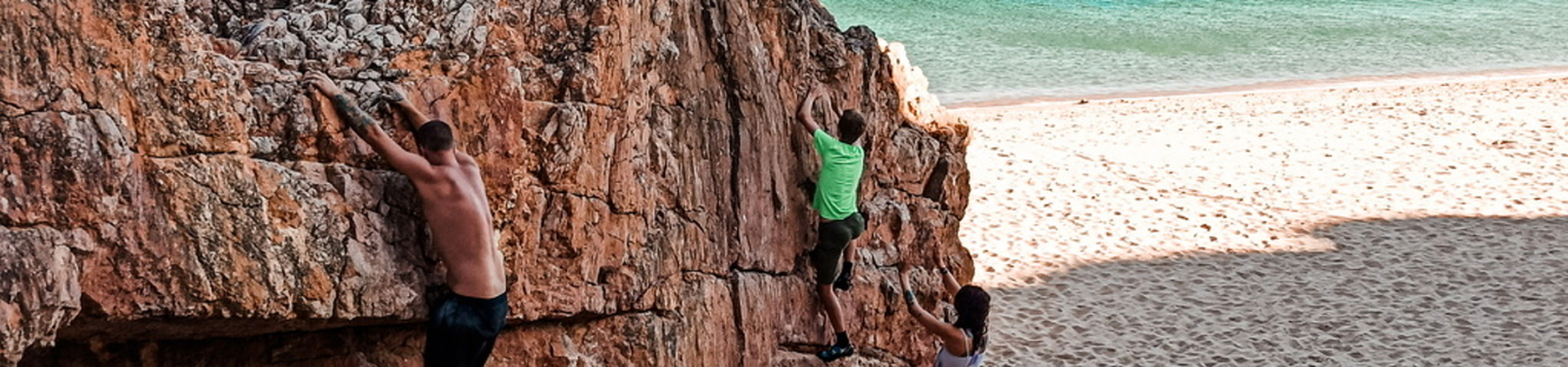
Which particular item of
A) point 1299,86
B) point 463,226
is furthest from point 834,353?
point 1299,86

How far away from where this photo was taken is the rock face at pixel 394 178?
5207mm

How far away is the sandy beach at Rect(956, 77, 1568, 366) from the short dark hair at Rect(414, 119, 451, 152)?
6.32 meters

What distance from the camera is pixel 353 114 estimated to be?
19.6 ft

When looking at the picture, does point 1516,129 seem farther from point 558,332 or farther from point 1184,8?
point 1184,8

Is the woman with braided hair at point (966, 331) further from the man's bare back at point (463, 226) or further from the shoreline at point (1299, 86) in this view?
the shoreline at point (1299, 86)

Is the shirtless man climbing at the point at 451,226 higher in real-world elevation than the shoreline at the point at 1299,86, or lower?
higher

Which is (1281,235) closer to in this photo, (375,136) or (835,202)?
(835,202)

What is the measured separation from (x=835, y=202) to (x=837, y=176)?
0.52 ft

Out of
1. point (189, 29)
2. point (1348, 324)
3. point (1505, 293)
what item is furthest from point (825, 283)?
point (1505, 293)

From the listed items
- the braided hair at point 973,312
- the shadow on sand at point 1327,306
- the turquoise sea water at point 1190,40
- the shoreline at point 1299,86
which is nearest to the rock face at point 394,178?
the braided hair at point 973,312

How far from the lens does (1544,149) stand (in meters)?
17.9

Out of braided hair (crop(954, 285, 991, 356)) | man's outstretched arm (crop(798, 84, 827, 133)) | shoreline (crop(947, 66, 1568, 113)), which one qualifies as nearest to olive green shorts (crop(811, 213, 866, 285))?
man's outstretched arm (crop(798, 84, 827, 133))

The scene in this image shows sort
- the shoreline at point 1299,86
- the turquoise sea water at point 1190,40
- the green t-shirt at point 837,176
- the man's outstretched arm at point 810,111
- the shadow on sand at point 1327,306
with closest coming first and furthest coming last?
the green t-shirt at point 837,176 → the man's outstretched arm at point 810,111 → the shadow on sand at point 1327,306 → the shoreline at point 1299,86 → the turquoise sea water at point 1190,40

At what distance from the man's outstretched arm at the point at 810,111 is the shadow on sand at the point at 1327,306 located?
11.9 ft
